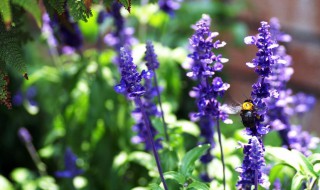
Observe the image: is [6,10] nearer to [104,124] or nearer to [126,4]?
[126,4]

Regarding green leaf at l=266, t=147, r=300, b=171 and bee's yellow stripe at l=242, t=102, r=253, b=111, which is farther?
green leaf at l=266, t=147, r=300, b=171

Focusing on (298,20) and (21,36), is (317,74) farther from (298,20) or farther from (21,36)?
(21,36)

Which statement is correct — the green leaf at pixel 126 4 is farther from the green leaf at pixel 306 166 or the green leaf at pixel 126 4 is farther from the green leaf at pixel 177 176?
the green leaf at pixel 306 166

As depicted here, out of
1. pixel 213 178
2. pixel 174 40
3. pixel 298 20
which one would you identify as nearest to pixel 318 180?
pixel 213 178

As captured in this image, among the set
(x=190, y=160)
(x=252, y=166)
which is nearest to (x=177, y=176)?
(x=190, y=160)

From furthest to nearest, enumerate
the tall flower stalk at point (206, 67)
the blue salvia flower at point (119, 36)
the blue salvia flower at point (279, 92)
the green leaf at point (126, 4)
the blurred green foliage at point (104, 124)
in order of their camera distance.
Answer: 1. the blue salvia flower at point (119, 36)
2. the blurred green foliage at point (104, 124)
3. the blue salvia flower at point (279, 92)
4. the tall flower stalk at point (206, 67)
5. the green leaf at point (126, 4)

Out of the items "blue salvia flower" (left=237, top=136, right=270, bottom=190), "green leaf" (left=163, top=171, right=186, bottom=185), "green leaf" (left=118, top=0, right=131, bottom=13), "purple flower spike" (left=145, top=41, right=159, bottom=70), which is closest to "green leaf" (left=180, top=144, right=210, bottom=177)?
"green leaf" (left=163, top=171, right=186, bottom=185)

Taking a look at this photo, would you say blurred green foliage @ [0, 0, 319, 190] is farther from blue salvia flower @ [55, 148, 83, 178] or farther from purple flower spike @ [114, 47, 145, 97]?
purple flower spike @ [114, 47, 145, 97]

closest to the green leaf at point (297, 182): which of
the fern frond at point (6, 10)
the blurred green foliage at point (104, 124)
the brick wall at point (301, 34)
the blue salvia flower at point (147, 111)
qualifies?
the blurred green foliage at point (104, 124)

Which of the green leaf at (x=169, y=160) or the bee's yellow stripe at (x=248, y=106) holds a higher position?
the green leaf at (x=169, y=160)

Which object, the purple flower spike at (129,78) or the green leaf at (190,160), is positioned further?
the green leaf at (190,160)
